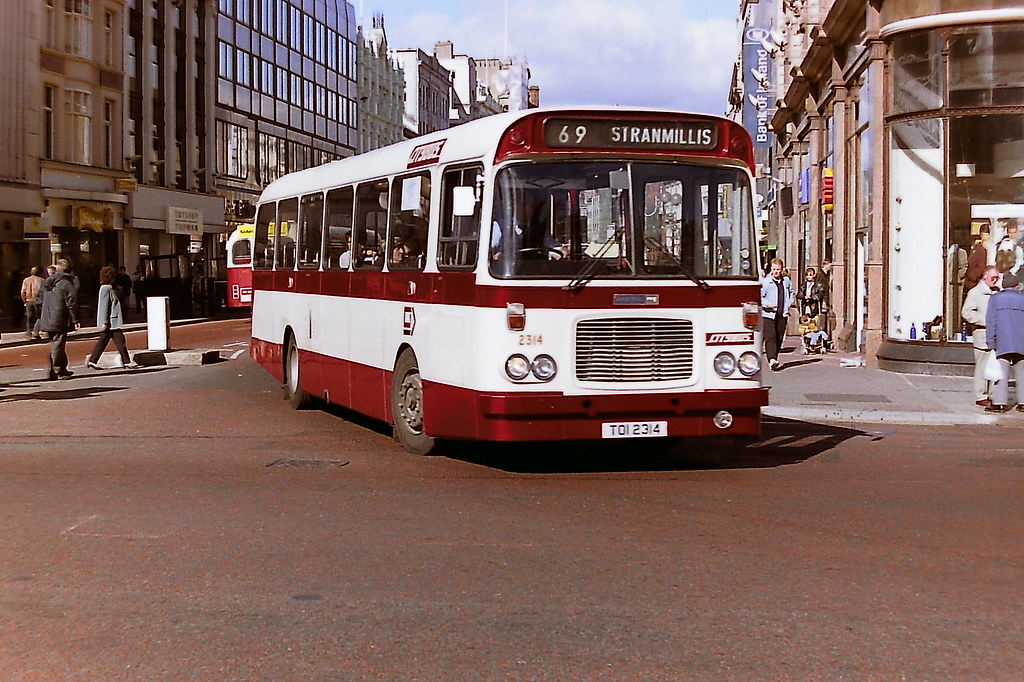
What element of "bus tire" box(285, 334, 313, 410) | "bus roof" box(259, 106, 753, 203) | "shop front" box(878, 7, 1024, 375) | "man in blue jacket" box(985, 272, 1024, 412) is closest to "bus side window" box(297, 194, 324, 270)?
"bus roof" box(259, 106, 753, 203)

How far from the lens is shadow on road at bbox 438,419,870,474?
459 inches

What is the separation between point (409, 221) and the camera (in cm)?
1230

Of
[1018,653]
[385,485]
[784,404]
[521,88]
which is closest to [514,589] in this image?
[1018,653]

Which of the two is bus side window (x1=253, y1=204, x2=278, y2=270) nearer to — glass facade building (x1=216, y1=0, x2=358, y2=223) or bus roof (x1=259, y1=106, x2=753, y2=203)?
bus roof (x1=259, y1=106, x2=753, y2=203)

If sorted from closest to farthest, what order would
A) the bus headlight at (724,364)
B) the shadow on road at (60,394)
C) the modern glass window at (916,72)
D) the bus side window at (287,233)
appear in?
the bus headlight at (724,364) → the bus side window at (287,233) → the shadow on road at (60,394) → the modern glass window at (916,72)

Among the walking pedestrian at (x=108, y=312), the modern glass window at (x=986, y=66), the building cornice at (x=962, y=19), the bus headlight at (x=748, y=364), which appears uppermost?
the building cornice at (x=962, y=19)

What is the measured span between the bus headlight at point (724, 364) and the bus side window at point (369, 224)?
3.45 metres

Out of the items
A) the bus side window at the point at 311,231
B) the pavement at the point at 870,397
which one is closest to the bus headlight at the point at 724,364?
the pavement at the point at 870,397

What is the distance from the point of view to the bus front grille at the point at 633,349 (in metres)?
10.8

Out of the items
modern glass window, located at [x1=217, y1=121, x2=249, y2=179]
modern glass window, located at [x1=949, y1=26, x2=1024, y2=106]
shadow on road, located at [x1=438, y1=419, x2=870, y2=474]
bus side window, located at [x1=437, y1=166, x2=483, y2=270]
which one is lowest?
shadow on road, located at [x1=438, y1=419, x2=870, y2=474]

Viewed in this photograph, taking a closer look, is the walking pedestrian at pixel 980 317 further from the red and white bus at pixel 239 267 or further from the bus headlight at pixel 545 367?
the red and white bus at pixel 239 267

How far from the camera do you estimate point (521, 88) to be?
143625mm

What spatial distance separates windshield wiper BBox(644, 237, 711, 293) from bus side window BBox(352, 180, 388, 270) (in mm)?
2997

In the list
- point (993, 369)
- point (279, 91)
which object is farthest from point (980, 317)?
point (279, 91)
